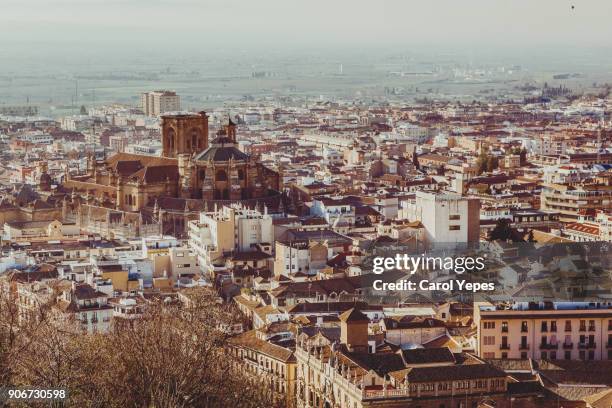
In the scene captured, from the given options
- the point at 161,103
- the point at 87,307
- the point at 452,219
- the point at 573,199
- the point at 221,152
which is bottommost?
the point at 161,103

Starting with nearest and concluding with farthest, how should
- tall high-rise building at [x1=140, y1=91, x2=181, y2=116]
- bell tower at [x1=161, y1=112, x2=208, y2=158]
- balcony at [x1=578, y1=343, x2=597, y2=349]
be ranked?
balcony at [x1=578, y1=343, x2=597, y2=349] → bell tower at [x1=161, y1=112, x2=208, y2=158] → tall high-rise building at [x1=140, y1=91, x2=181, y2=116]

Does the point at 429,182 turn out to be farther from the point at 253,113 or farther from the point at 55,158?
the point at 253,113

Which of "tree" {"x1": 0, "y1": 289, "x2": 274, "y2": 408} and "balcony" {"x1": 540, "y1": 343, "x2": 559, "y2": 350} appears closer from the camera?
"tree" {"x1": 0, "y1": 289, "x2": 274, "y2": 408}

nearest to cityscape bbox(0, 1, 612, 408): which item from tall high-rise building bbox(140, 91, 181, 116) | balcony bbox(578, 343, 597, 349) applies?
balcony bbox(578, 343, 597, 349)

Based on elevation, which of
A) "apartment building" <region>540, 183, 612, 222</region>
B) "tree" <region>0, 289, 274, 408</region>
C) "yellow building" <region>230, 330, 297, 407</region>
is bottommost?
"apartment building" <region>540, 183, 612, 222</region>

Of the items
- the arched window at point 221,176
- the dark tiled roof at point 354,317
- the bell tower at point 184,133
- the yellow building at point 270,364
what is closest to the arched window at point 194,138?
the bell tower at point 184,133

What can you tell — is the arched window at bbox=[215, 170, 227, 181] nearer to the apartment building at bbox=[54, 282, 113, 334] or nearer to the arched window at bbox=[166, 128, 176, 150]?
the arched window at bbox=[166, 128, 176, 150]

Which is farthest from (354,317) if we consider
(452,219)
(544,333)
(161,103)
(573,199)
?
(161,103)

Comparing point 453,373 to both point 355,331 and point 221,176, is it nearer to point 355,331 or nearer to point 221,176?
point 355,331
